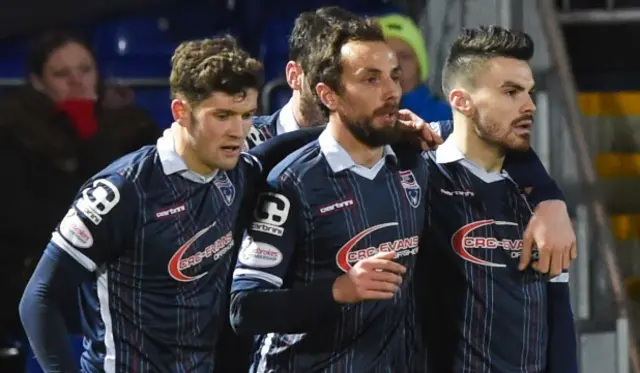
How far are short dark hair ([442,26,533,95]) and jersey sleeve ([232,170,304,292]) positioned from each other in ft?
2.06

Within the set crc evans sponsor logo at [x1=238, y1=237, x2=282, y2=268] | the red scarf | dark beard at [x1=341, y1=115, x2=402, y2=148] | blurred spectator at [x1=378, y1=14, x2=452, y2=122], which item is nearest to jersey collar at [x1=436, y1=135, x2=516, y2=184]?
dark beard at [x1=341, y1=115, x2=402, y2=148]

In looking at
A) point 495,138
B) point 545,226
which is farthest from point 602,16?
point 545,226

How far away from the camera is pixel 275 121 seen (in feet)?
12.5

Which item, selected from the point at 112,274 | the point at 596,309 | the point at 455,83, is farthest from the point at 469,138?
the point at 596,309

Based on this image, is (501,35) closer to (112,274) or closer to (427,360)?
(427,360)

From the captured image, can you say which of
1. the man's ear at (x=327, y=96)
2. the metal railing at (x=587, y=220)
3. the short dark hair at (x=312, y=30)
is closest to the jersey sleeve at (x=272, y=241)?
the man's ear at (x=327, y=96)

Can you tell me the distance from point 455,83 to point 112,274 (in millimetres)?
1044

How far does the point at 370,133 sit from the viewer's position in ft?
10.0

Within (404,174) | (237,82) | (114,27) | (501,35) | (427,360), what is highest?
(114,27)

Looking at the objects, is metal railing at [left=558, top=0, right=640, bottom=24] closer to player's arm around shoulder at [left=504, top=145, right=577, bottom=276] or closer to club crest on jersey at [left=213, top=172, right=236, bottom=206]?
player's arm around shoulder at [left=504, top=145, right=577, bottom=276]

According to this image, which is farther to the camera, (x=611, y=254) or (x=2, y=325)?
(x=611, y=254)

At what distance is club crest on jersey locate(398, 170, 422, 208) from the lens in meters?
3.13

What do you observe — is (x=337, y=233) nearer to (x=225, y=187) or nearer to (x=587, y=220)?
(x=225, y=187)

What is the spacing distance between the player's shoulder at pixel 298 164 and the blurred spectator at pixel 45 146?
122 centimetres
